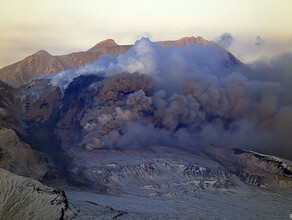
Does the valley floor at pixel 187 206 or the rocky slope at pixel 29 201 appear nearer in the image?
the rocky slope at pixel 29 201

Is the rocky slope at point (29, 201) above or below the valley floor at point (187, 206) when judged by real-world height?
above

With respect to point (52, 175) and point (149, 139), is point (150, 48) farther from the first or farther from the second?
point (52, 175)

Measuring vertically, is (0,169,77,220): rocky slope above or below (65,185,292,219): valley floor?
above

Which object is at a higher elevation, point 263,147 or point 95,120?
point 95,120

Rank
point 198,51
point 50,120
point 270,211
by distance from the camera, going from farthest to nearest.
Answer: point 198,51 → point 50,120 → point 270,211

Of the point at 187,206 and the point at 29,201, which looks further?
the point at 187,206

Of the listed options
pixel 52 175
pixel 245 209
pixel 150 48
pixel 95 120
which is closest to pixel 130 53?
pixel 150 48

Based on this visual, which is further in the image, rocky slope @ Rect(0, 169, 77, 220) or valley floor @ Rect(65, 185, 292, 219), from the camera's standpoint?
valley floor @ Rect(65, 185, 292, 219)

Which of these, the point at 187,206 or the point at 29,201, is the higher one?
the point at 29,201
